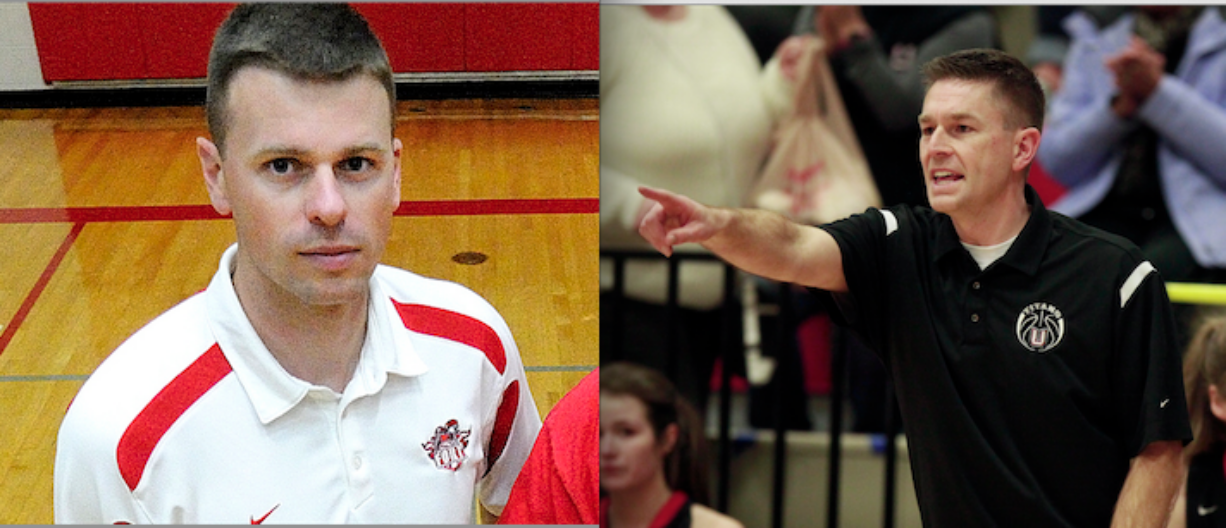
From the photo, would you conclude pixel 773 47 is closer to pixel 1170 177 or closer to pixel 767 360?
pixel 767 360

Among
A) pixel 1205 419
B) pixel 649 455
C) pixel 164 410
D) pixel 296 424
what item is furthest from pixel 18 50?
pixel 1205 419

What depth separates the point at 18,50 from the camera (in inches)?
71.7

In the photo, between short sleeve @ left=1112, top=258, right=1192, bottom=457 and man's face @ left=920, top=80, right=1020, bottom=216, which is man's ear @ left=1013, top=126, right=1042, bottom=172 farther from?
short sleeve @ left=1112, top=258, right=1192, bottom=457

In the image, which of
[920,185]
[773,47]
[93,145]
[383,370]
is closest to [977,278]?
[920,185]

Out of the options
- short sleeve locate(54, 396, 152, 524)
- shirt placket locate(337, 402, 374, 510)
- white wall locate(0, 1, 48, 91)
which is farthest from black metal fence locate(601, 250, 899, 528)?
white wall locate(0, 1, 48, 91)

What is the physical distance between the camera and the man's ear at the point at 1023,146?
4.55 feet

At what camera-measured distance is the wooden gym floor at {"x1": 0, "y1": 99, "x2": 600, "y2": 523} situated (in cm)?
182

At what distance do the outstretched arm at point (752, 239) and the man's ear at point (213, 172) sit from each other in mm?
650

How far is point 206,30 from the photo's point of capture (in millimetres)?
1696

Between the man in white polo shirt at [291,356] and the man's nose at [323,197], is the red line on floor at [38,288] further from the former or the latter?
the man's nose at [323,197]

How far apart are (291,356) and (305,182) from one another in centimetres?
28

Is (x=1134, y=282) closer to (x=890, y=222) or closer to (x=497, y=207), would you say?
(x=890, y=222)

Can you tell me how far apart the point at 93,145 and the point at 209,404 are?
0.55 m

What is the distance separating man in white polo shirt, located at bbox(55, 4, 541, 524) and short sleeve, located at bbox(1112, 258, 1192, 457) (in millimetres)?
967
